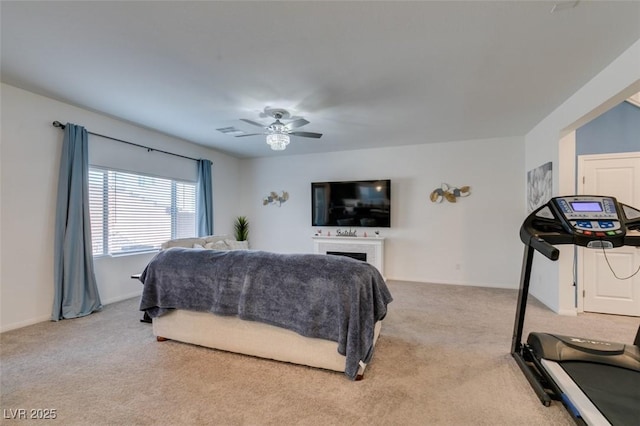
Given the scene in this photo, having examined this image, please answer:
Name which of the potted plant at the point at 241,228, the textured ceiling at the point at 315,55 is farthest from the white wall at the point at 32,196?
the potted plant at the point at 241,228

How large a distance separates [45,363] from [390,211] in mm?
4940

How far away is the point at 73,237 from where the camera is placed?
3467mm

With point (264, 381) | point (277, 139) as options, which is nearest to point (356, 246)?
point (277, 139)

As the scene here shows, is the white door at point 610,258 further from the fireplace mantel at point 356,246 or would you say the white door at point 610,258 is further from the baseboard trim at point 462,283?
the fireplace mantel at point 356,246

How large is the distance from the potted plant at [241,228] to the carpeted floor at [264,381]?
132 inches

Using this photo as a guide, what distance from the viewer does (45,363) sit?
2359 millimetres

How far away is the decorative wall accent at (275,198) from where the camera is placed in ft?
20.8

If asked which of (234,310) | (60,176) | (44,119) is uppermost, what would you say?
(44,119)

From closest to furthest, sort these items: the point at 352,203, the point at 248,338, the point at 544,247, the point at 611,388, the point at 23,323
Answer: the point at 611,388 < the point at 544,247 < the point at 248,338 < the point at 23,323 < the point at 352,203

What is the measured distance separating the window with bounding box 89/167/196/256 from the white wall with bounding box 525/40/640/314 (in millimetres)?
5762

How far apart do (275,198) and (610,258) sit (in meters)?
5.53

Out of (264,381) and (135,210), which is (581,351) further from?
(135,210)

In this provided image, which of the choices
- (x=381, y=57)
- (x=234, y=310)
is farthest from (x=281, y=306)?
(x=381, y=57)

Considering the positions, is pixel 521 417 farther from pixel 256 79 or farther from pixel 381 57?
pixel 256 79
